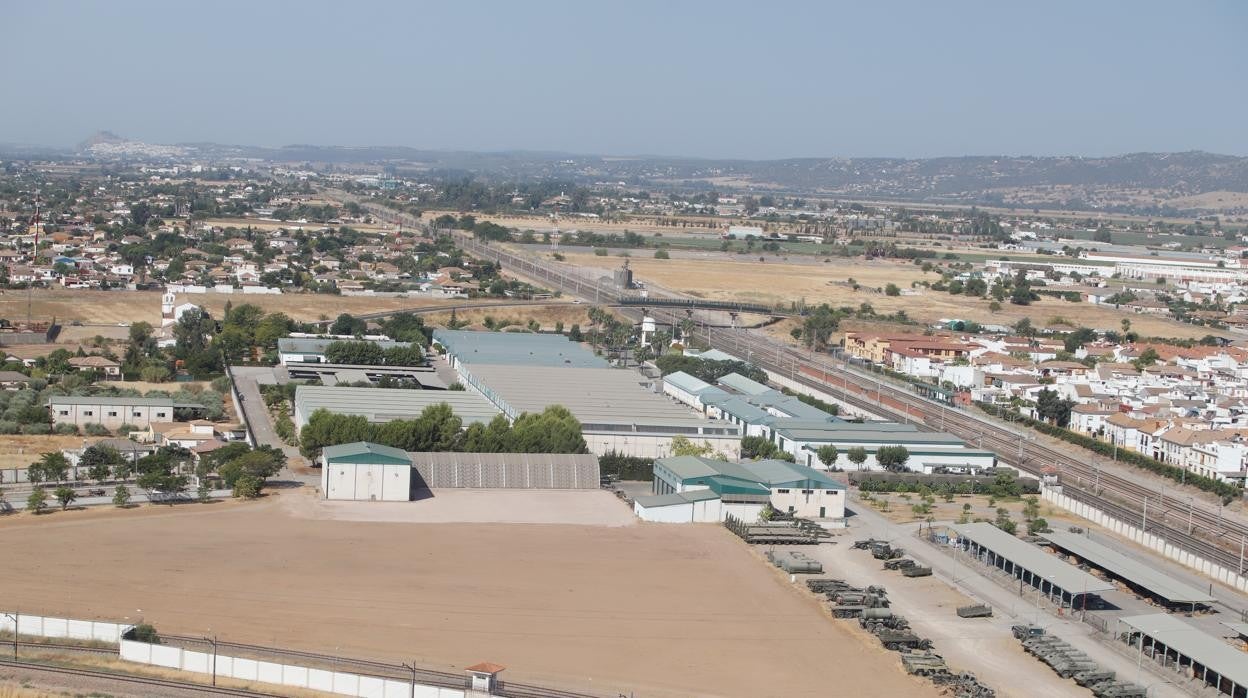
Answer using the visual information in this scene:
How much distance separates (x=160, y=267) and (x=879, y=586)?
149 feet

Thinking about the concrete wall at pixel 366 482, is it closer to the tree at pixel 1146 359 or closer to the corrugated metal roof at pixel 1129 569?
the corrugated metal roof at pixel 1129 569

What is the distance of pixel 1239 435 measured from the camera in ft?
107

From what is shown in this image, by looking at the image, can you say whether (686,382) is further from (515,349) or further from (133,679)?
(133,679)

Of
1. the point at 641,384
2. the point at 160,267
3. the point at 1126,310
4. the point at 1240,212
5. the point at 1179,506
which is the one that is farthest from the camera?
the point at 1240,212

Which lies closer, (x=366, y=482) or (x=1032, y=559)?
(x=1032, y=559)

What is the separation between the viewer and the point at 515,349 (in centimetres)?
4138

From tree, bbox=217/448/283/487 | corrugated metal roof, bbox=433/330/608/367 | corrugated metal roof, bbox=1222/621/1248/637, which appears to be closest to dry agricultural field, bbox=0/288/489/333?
corrugated metal roof, bbox=433/330/608/367

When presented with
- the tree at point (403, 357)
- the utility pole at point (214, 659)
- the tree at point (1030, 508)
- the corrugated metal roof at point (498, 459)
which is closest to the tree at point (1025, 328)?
the tree at point (403, 357)

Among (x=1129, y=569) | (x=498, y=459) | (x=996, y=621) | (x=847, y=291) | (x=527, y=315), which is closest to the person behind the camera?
(x=996, y=621)

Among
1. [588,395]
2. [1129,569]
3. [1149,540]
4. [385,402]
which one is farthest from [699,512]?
[385,402]

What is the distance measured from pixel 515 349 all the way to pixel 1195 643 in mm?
25510

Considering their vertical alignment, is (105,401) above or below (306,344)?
above

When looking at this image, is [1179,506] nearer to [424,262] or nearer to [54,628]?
[54,628]

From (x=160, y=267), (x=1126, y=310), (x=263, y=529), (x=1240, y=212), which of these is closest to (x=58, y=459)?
(x=263, y=529)
